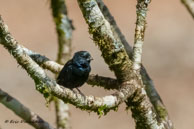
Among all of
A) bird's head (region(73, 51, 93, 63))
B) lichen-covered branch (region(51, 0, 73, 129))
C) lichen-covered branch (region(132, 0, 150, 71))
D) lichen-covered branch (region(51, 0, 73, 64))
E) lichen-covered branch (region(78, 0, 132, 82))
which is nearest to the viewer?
lichen-covered branch (region(78, 0, 132, 82))

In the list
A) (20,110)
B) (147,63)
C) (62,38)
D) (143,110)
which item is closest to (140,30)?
(143,110)

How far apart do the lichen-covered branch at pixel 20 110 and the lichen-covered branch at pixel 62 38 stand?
164 centimetres

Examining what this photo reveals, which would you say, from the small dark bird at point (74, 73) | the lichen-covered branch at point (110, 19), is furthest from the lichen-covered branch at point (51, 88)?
the lichen-covered branch at point (110, 19)

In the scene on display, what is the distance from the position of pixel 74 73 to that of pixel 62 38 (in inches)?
76.4

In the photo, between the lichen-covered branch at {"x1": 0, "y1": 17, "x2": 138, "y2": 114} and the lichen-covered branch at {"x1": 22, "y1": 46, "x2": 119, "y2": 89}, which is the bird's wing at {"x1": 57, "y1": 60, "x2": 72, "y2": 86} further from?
the lichen-covered branch at {"x1": 0, "y1": 17, "x2": 138, "y2": 114}

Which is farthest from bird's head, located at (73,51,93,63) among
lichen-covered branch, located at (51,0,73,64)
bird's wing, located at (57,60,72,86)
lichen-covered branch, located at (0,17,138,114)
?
lichen-covered branch, located at (51,0,73,64)

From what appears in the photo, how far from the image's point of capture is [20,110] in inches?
228

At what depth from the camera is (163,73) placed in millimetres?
16859

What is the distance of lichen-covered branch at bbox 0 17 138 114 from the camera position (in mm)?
4520

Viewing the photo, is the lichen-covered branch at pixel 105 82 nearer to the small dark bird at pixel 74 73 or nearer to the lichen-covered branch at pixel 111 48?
the small dark bird at pixel 74 73

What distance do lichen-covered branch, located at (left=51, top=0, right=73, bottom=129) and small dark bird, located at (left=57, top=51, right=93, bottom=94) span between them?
153 centimetres

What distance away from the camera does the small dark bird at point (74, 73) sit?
5930 mm

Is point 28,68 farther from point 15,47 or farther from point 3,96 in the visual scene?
point 3,96

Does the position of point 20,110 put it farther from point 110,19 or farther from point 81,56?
point 110,19
